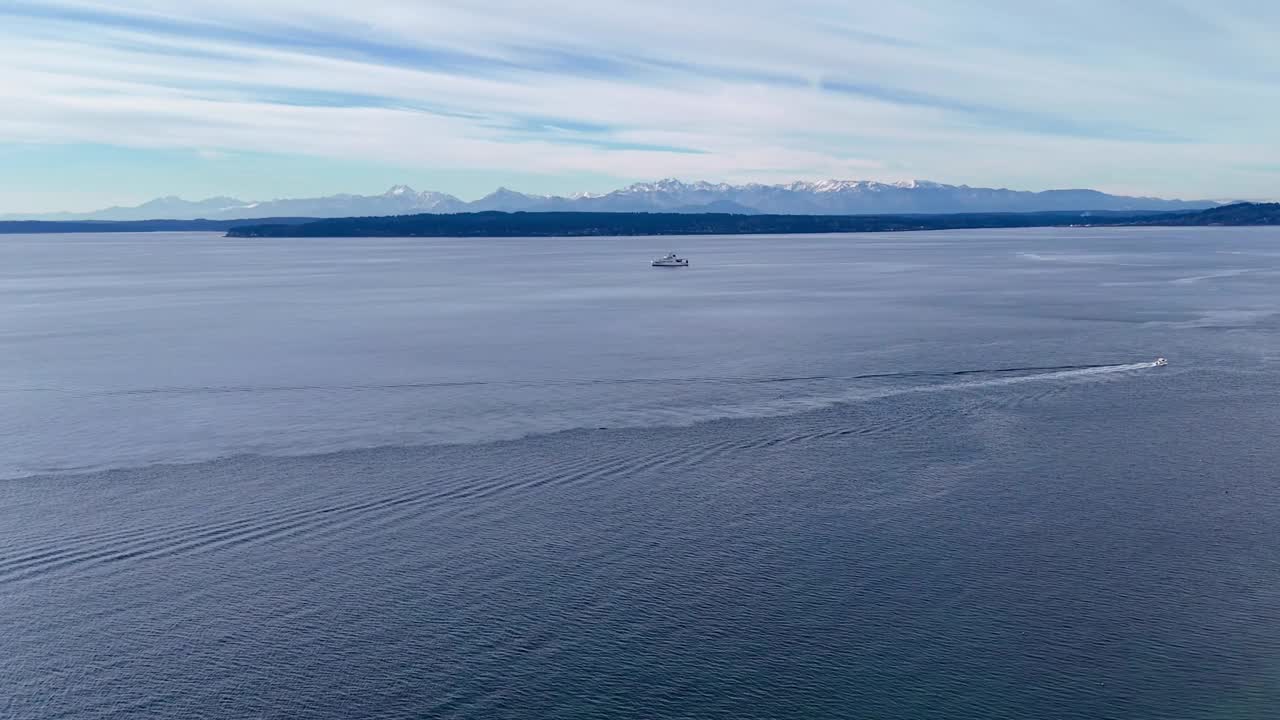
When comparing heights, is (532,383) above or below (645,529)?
above

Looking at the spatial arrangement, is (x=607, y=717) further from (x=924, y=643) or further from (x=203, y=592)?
(x=203, y=592)

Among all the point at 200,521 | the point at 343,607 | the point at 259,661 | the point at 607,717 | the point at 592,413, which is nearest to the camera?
the point at 607,717

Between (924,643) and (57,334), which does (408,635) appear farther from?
(57,334)

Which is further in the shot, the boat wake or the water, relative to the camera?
the boat wake

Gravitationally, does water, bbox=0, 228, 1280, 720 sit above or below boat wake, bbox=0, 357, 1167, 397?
below

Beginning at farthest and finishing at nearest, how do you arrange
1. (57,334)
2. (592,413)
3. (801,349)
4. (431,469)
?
(57,334) < (801,349) < (592,413) < (431,469)

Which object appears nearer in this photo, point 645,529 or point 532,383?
point 645,529

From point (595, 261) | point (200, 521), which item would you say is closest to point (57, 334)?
point (200, 521)

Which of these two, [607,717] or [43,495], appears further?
[43,495]
